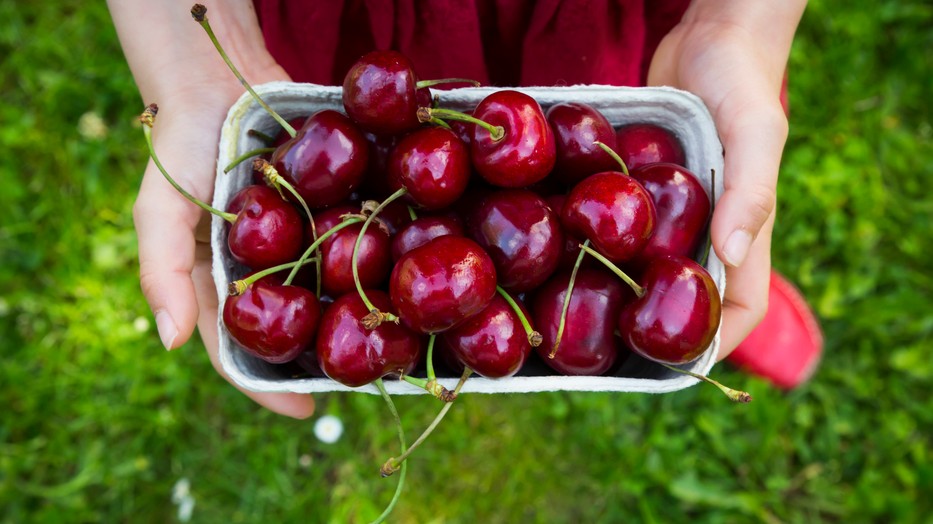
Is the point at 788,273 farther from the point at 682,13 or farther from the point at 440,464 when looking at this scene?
the point at 440,464

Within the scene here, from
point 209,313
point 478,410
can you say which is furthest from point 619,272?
point 478,410

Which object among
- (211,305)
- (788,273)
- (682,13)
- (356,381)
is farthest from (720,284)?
(788,273)

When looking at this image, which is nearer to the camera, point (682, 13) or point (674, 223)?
point (674, 223)

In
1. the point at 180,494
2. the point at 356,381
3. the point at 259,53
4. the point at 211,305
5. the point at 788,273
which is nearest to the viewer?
the point at 356,381

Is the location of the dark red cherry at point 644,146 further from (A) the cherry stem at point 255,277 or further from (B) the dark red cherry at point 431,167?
(A) the cherry stem at point 255,277

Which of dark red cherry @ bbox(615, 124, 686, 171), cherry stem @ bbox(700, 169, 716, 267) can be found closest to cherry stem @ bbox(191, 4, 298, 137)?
dark red cherry @ bbox(615, 124, 686, 171)

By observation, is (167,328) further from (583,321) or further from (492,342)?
(583,321)

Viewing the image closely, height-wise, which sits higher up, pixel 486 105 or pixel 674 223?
pixel 486 105
